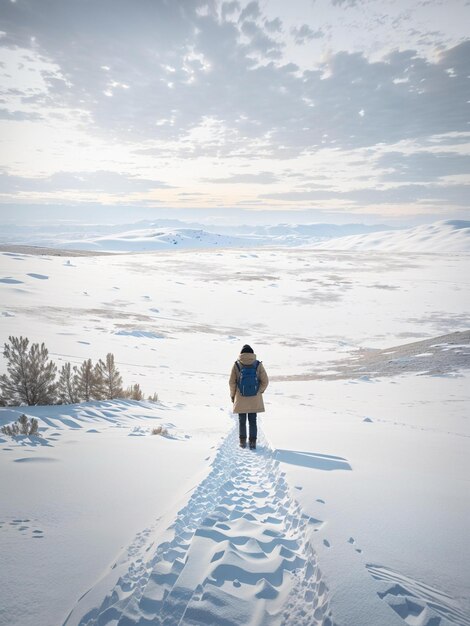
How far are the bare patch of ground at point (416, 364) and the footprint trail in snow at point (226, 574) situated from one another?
454 inches

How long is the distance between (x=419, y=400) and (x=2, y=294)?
1411 inches

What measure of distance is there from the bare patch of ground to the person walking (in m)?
9.27

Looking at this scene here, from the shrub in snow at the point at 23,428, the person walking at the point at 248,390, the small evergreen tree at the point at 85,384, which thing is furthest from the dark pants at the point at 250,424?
the small evergreen tree at the point at 85,384

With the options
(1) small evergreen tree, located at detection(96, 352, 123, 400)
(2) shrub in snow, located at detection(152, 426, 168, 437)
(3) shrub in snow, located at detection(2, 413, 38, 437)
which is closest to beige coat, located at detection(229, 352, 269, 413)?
(2) shrub in snow, located at detection(152, 426, 168, 437)

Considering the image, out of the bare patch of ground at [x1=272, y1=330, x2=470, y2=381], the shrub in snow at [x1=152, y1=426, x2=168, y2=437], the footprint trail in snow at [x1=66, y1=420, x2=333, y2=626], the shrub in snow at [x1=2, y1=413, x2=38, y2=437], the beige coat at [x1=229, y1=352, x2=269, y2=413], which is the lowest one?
the footprint trail in snow at [x1=66, y1=420, x2=333, y2=626]

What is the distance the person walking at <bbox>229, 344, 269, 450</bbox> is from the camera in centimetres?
569

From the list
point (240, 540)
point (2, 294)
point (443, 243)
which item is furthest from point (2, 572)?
point (443, 243)

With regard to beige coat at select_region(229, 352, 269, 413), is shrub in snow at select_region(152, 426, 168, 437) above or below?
below

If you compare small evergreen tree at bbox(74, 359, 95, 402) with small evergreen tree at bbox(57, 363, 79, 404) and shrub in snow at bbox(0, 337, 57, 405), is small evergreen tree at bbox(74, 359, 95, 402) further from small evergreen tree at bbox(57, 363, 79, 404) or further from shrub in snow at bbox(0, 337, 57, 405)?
shrub in snow at bbox(0, 337, 57, 405)

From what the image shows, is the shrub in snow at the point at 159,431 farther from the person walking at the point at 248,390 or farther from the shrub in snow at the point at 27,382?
the shrub in snow at the point at 27,382

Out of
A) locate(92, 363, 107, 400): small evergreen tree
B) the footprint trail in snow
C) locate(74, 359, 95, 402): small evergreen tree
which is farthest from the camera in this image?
locate(92, 363, 107, 400): small evergreen tree

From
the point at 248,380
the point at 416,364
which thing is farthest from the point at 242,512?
the point at 416,364

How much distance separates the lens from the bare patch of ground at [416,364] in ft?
43.4

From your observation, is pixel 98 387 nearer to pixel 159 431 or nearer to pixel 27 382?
pixel 27 382
